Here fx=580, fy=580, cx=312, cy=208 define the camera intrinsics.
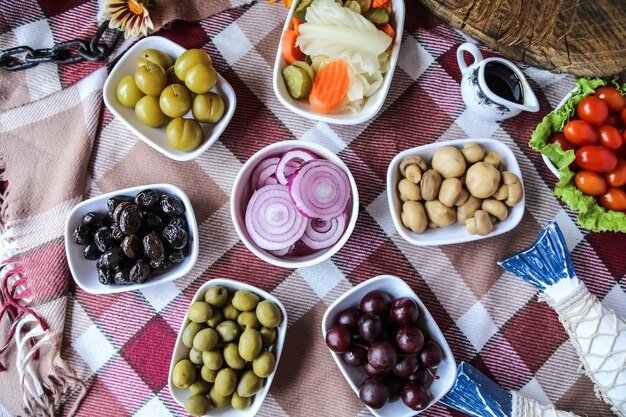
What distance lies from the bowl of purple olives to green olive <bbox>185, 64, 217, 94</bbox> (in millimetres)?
610

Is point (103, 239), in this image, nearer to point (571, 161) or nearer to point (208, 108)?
point (208, 108)

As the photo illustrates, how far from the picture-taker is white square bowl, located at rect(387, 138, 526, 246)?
1.41 metres

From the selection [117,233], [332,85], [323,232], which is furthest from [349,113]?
[117,233]

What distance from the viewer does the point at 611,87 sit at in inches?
58.7

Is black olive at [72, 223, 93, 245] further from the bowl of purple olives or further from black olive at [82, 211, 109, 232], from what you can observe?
the bowl of purple olives

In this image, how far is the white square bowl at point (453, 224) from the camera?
141 centimetres

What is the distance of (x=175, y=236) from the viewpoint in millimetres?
1386

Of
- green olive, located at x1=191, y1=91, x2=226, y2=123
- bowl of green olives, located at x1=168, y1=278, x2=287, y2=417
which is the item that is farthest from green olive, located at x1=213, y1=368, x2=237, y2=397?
green olive, located at x1=191, y1=91, x2=226, y2=123

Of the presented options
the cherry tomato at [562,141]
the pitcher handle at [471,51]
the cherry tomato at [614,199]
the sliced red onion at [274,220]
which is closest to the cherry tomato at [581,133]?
the cherry tomato at [562,141]

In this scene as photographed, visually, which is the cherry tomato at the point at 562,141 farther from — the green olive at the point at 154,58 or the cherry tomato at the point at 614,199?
the green olive at the point at 154,58

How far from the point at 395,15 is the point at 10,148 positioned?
3.55 feet

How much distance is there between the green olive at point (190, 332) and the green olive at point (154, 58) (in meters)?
0.64

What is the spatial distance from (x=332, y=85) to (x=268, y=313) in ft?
1.87

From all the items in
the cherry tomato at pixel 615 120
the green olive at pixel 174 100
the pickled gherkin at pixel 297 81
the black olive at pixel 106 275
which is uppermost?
the cherry tomato at pixel 615 120
